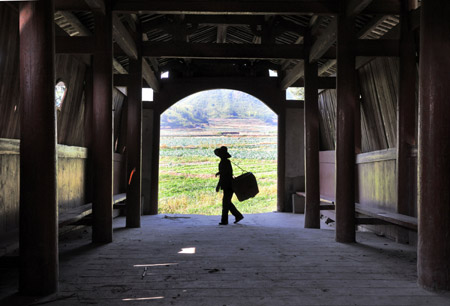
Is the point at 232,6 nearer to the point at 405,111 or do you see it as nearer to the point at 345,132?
the point at 345,132

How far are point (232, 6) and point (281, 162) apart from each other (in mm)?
6066

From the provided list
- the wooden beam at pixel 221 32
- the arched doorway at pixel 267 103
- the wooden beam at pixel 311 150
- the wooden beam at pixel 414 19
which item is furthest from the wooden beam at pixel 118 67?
the wooden beam at pixel 414 19

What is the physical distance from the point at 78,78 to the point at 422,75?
5976 millimetres

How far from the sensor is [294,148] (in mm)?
11586

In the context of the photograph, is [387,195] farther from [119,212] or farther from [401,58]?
[119,212]

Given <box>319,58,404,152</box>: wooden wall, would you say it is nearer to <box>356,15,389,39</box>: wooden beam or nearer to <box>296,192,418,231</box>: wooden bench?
<box>356,15,389,39</box>: wooden beam

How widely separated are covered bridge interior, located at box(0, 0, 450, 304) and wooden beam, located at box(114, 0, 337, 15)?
18 millimetres

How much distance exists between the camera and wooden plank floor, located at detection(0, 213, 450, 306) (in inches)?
131

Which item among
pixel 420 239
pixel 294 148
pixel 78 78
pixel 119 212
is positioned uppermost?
pixel 78 78

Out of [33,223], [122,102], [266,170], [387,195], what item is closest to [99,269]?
[33,223]

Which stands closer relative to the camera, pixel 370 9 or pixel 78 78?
pixel 370 9

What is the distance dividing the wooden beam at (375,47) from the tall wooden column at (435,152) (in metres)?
2.65

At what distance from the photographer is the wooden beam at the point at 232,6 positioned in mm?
6125

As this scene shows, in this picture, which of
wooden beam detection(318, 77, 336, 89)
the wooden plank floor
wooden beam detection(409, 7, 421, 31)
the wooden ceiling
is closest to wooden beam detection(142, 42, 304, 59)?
the wooden ceiling
